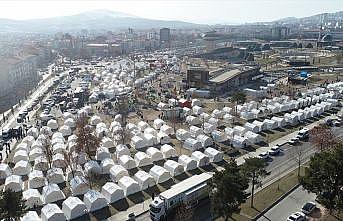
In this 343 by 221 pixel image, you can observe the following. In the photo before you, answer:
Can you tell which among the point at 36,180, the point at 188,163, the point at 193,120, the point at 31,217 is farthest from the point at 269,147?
the point at 31,217

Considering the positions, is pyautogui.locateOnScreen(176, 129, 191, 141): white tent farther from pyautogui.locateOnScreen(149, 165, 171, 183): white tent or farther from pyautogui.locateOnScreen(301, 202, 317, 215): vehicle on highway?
pyautogui.locateOnScreen(301, 202, 317, 215): vehicle on highway

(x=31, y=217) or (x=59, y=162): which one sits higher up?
(x=59, y=162)

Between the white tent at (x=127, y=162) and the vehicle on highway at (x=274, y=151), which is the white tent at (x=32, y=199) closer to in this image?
the white tent at (x=127, y=162)

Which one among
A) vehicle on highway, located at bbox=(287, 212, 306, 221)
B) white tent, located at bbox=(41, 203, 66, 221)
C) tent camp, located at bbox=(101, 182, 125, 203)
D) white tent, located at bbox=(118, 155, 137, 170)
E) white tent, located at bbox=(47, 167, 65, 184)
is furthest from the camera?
white tent, located at bbox=(118, 155, 137, 170)

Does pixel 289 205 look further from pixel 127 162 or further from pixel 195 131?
pixel 195 131

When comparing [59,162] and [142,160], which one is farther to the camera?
[142,160]

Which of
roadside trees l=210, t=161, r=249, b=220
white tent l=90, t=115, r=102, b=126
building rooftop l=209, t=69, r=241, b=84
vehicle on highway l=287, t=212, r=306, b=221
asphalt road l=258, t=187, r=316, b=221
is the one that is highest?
building rooftop l=209, t=69, r=241, b=84

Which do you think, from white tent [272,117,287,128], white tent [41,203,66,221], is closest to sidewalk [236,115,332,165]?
white tent [272,117,287,128]

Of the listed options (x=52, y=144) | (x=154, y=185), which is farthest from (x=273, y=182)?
(x=52, y=144)
